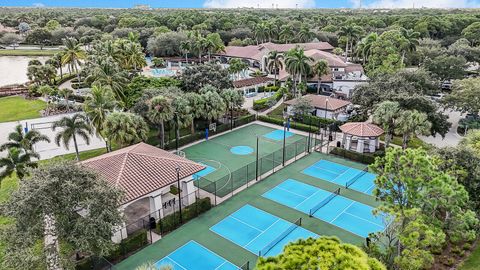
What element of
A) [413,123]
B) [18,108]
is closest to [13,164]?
[18,108]

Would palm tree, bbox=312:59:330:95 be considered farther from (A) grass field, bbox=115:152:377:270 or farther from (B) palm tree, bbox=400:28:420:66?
(A) grass field, bbox=115:152:377:270

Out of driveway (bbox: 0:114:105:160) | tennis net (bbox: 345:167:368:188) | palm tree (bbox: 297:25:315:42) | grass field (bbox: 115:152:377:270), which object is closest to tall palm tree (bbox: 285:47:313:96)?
tennis net (bbox: 345:167:368:188)

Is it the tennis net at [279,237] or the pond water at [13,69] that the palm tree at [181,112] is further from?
the pond water at [13,69]

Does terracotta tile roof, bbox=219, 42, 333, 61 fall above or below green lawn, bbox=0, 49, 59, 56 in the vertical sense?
above

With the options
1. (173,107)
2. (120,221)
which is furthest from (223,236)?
(173,107)

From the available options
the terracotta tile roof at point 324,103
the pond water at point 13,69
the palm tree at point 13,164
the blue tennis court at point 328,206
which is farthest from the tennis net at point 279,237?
the pond water at point 13,69

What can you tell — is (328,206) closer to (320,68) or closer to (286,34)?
(320,68)
